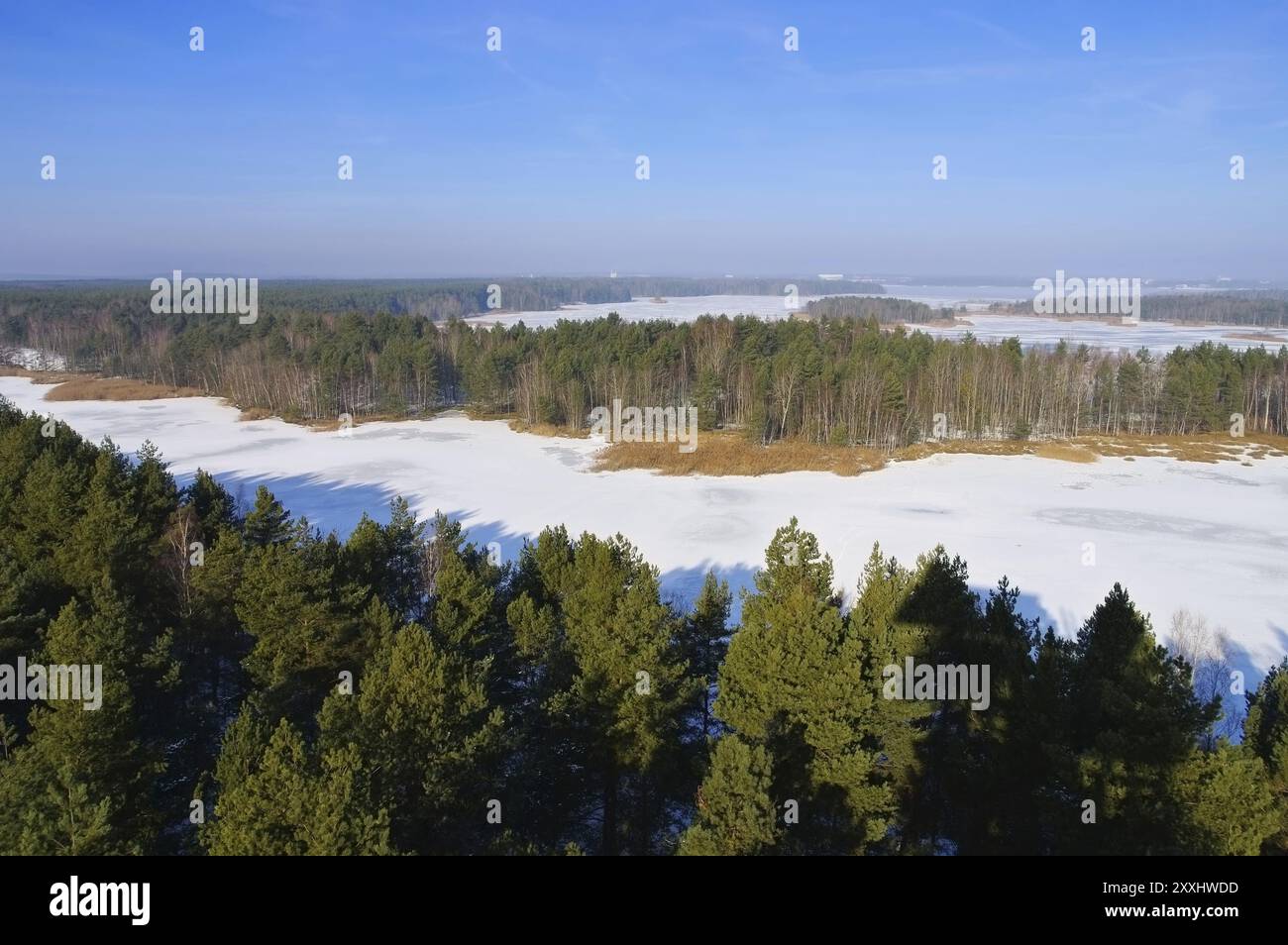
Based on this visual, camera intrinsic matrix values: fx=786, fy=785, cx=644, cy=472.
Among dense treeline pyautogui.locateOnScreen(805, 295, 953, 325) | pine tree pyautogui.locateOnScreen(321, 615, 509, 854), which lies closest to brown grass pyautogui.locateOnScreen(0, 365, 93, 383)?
pine tree pyautogui.locateOnScreen(321, 615, 509, 854)

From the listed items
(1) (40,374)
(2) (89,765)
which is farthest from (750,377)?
(1) (40,374)

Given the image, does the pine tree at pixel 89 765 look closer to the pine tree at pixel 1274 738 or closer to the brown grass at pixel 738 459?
the pine tree at pixel 1274 738

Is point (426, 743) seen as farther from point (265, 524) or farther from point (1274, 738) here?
point (1274, 738)

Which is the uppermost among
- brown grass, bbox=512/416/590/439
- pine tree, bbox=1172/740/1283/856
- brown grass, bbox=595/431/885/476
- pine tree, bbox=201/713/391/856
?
brown grass, bbox=512/416/590/439

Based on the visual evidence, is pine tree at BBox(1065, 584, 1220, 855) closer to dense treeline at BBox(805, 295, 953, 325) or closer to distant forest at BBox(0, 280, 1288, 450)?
distant forest at BBox(0, 280, 1288, 450)

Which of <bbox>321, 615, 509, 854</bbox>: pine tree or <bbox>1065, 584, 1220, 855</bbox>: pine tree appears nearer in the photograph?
<bbox>1065, 584, 1220, 855</bbox>: pine tree

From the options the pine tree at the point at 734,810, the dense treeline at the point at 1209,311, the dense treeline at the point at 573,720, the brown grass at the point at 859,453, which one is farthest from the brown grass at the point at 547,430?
the dense treeline at the point at 1209,311

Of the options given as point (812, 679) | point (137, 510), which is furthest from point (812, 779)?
point (137, 510)
